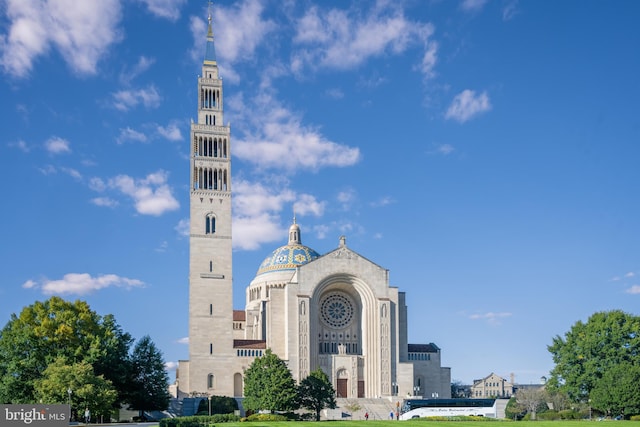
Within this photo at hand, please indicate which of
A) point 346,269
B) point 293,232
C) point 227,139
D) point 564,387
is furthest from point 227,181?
point 564,387

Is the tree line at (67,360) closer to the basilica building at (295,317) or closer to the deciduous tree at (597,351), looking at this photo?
the basilica building at (295,317)

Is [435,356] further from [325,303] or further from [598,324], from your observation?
[598,324]

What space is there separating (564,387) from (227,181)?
37.2m

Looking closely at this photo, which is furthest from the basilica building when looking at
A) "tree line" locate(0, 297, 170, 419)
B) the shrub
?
the shrub

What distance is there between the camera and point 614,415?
58.6 m

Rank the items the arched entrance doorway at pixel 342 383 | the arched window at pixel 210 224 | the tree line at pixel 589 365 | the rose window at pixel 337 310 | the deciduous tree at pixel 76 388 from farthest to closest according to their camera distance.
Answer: the rose window at pixel 337 310, the arched window at pixel 210 224, the arched entrance doorway at pixel 342 383, the tree line at pixel 589 365, the deciduous tree at pixel 76 388

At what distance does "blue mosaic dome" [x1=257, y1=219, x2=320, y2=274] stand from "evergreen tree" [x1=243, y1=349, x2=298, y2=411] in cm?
3022

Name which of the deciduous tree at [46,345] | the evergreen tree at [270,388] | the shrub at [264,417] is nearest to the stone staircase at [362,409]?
the evergreen tree at [270,388]

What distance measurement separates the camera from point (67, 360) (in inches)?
2215

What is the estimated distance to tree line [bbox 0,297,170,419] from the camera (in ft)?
170

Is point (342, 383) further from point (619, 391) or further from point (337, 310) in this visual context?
point (619, 391)

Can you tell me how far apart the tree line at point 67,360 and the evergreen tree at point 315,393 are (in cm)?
1257

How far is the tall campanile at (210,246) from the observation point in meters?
73.7

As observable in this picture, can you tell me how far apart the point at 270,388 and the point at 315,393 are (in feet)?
14.5
